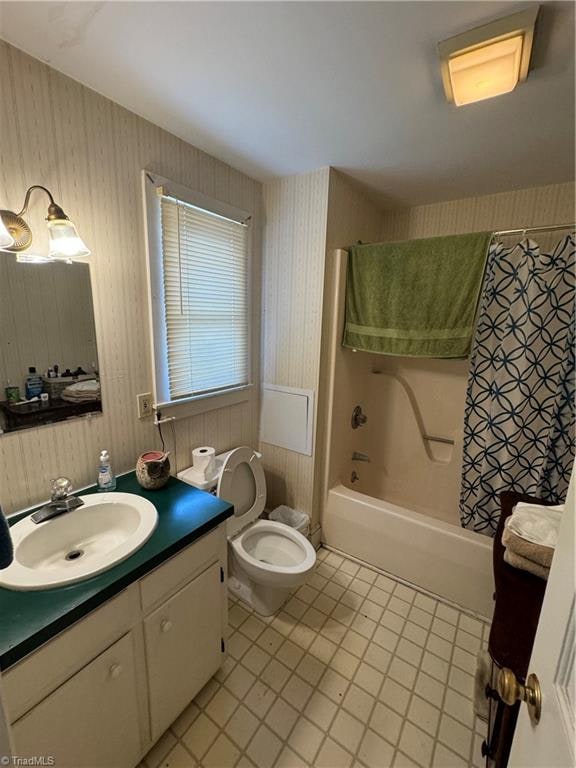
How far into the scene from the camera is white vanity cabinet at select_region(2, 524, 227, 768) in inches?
31.3

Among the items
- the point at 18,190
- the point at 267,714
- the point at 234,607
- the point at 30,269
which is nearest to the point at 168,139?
the point at 18,190

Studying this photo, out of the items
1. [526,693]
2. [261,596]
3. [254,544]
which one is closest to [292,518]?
[254,544]

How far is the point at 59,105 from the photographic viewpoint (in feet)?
3.73

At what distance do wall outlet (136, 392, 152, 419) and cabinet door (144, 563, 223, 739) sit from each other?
2.42 feet

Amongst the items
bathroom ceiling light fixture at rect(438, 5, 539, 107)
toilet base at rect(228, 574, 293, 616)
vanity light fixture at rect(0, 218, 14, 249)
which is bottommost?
toilet base at rect(228, 574, 293, 616)

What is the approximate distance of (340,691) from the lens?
4.48 ft

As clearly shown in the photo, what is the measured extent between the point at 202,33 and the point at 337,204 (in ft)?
3.46

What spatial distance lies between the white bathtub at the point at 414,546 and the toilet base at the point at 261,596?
21.3 inches

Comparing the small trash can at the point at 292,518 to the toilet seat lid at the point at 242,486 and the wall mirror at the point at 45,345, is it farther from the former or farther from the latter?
the wall mirror at the point at 45,345

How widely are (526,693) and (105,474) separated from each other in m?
1.41

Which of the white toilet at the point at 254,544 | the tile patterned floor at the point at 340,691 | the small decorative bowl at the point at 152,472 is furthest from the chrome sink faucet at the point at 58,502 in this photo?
the tile patterned floor at the point at 340,691

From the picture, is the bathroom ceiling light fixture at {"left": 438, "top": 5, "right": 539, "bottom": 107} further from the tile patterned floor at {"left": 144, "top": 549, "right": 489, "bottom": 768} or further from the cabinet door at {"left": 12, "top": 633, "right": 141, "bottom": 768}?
the tile patterned floor at {"left": 144, "top": 549, "right": 489, "bottom": 768}

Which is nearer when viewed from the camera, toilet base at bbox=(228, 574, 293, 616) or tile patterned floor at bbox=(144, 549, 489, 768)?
tile patterned floor at bbox=(144, 549, 489, 768)

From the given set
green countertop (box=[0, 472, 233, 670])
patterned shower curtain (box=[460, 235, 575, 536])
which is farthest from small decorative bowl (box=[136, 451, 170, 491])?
patterned shower curtain (box=[460, 235, 575, 536])
